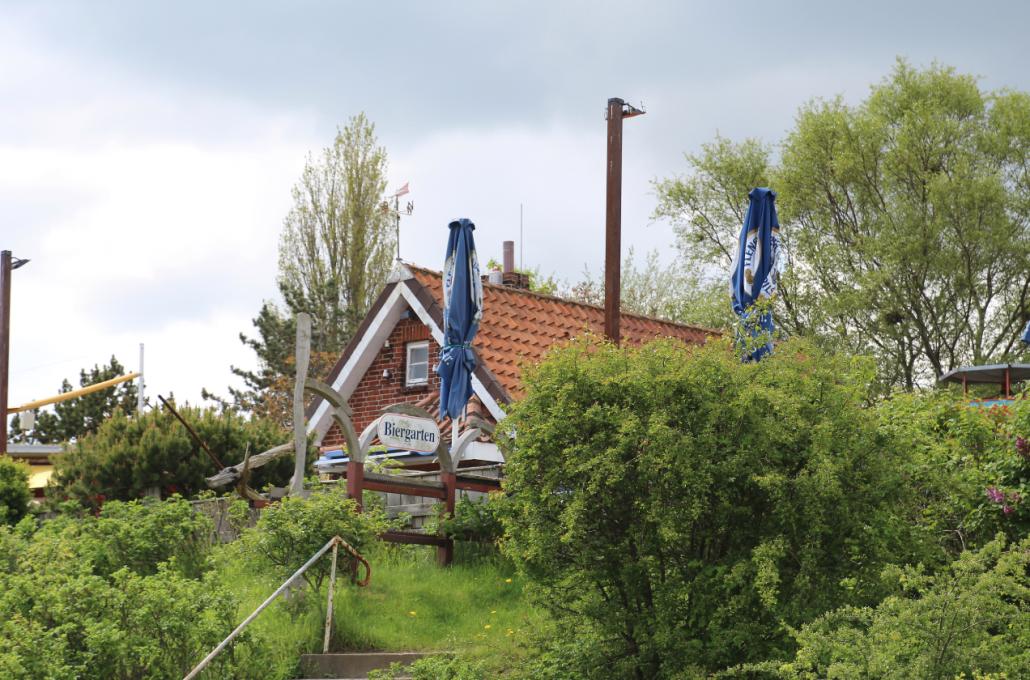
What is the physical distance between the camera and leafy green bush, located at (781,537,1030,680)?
24.8 feet

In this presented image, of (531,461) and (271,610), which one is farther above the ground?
(531,461)

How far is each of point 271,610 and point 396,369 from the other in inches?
508

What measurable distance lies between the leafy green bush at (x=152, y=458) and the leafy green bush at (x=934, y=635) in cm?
1404

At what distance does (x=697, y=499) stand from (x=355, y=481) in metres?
5.29

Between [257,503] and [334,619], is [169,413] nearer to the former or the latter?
[257,503]

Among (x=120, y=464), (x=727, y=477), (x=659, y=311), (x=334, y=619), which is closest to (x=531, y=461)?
(x=727, y=477)

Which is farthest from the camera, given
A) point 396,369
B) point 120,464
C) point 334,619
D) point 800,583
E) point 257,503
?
point 396,369

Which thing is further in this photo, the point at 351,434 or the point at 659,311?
the point at 659,311

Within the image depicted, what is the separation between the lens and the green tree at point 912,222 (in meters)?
30.1

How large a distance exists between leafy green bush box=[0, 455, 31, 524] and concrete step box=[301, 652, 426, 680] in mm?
11215

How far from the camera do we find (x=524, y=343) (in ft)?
74.2

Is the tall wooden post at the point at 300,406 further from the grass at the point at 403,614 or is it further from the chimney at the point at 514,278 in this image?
the chimney at the point at 514,278

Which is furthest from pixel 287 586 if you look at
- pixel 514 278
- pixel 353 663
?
pixel 514 278

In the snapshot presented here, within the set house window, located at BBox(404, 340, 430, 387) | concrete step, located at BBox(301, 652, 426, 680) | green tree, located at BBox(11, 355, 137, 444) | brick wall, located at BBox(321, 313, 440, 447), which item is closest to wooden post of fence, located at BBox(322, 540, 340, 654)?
concrete step, located at BBox(301, 652, 426, 680)
